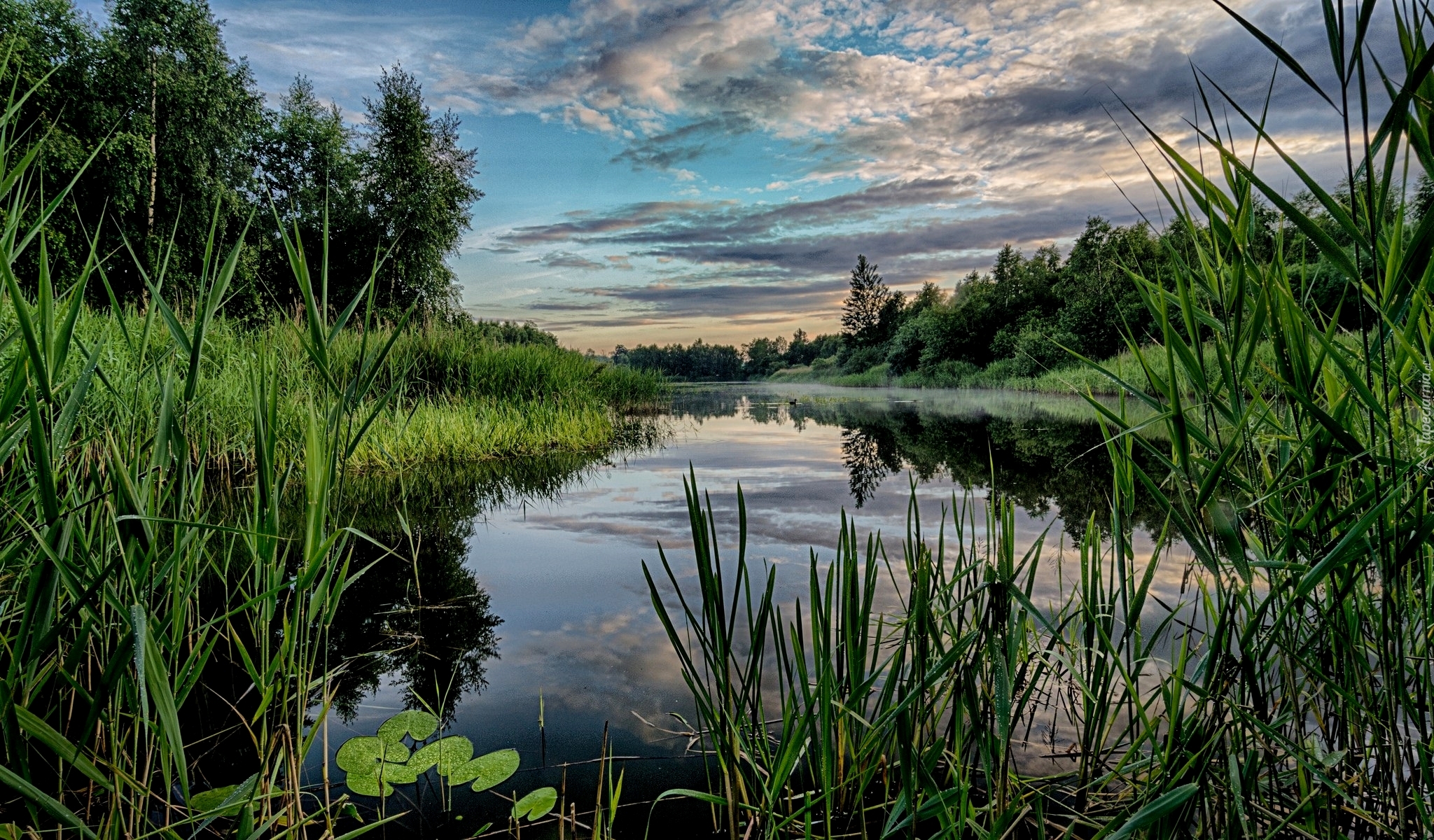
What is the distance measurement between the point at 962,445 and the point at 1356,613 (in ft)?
21.9

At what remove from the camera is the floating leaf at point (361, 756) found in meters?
1.54

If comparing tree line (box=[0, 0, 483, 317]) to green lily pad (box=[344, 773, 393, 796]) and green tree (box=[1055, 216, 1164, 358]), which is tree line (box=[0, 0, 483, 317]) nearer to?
green lily pad (box=[344, 773, 393, 796])

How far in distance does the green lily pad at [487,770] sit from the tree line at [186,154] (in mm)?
18561

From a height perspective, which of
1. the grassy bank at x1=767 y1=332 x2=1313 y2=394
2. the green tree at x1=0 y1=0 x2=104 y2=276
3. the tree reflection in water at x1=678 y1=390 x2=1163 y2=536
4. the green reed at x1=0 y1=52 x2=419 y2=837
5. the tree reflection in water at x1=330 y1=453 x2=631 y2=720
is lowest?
the tree reflection in water at x1=330 y1=453 x2=631 y2=720

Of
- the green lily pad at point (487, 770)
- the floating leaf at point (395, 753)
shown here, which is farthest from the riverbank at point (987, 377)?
the floating leaf at point (395, 753)

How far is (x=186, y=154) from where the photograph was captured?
21.4m

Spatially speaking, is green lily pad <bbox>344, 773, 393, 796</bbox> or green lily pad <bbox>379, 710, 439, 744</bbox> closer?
green lily pad <bbox>344, 773, 393, 796</bbox>

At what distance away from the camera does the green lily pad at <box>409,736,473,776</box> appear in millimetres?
1558

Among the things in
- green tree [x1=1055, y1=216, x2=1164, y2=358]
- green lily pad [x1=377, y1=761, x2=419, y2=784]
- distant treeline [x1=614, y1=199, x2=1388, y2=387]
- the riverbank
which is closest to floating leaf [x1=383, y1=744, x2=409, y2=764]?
green lily pad [x1=377, y1=761, x2=419, y2=784]

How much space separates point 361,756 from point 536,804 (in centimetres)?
49

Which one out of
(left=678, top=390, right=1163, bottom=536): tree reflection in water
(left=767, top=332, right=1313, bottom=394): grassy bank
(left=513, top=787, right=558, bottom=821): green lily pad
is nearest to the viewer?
(left=513, top=787, right=558, bottom=821): green lily pad

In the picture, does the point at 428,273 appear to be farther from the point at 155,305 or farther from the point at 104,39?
the point at 155,305

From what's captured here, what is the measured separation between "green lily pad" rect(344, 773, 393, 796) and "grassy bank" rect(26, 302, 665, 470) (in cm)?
79

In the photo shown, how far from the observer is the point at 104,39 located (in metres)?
20.9
